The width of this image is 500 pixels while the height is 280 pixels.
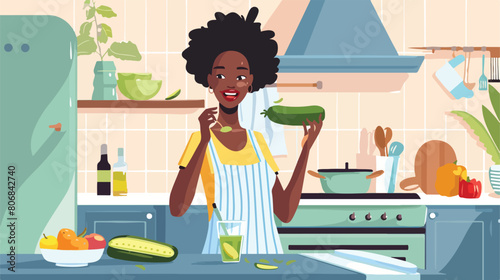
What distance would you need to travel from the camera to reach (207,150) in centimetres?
307

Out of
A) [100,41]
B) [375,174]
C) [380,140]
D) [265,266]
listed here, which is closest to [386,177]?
[375,174]

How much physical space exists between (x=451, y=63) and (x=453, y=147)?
0.51 meters

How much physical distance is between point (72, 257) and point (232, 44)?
3.79 feet

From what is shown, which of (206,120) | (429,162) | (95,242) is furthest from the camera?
(429,162)

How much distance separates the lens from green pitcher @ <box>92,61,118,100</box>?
4266mm

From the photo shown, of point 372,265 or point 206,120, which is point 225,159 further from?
point 372,265

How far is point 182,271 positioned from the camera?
2102 millimetres

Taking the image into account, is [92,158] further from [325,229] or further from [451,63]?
[451,63]

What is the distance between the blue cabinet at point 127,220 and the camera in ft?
12.8

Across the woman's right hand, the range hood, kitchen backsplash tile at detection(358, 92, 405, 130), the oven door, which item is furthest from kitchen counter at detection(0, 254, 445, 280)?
kitchen backsplash tile at detection(358, 92, 405, 130)

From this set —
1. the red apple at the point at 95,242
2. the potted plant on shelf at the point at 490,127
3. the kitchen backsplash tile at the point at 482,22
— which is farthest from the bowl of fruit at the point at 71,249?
the kitchen backsplash tile at the point at 482,22

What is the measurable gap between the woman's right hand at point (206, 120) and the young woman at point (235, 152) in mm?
63

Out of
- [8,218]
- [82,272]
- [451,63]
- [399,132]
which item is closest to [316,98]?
[399,132]

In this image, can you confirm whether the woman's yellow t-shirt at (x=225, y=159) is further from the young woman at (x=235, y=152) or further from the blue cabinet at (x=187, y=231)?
the blue cabinet at (x=187, y=231)
